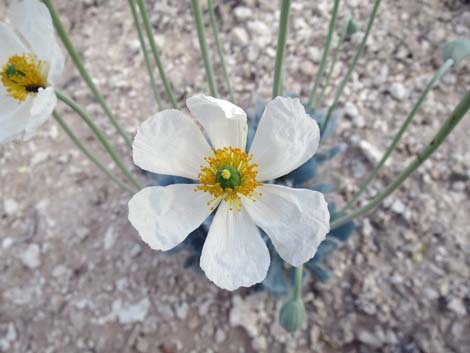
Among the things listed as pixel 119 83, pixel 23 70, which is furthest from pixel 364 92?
pixel 23 70

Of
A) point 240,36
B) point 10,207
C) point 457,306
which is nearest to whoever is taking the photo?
point 457,306

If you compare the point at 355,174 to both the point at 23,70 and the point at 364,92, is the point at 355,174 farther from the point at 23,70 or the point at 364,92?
the point at 23,70

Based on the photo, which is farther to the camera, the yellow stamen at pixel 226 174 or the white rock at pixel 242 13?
the white rock at pixel 242 13

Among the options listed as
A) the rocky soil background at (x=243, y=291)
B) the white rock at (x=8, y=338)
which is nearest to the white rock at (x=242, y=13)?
the rocky soil background at (x=243, y=291)

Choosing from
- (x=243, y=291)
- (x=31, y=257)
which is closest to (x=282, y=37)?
(x=243, y=291)

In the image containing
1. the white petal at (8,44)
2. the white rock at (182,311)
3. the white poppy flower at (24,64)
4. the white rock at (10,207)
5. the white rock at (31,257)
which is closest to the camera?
the white poppy flower at (24,64)

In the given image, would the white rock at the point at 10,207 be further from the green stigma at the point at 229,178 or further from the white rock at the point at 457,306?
the white rock at the point at 457,306

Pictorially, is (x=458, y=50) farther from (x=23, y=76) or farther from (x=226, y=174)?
(x=23, y=76)
